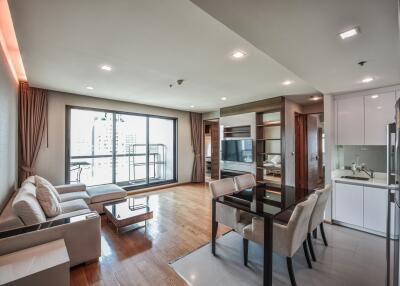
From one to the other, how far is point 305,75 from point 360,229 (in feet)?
8.79

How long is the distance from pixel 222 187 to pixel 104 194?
245cm

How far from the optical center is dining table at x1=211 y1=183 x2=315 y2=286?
1763 mm

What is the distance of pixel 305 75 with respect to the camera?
2.51 metres

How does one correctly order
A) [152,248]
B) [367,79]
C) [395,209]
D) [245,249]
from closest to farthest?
[395,209] < [245,249] < [152,248] < [367,79]

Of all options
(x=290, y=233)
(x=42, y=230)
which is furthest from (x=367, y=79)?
(x=42, y=230)

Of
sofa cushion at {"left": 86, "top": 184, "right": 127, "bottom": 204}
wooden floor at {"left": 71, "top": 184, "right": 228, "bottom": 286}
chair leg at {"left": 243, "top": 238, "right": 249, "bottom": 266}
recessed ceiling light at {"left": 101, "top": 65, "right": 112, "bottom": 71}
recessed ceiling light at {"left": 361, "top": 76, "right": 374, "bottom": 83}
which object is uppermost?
recessed ceiling light at {"left": 101, "top": 65, "right": 112, "bottom": 71}

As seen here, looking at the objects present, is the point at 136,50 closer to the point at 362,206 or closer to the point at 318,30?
the point at 318,30

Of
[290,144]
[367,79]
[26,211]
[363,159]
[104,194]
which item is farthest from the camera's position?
[290,144]

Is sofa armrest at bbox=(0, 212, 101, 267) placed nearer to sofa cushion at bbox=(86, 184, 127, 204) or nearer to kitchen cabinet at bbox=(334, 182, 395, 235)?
sofa cushion at bbox=(86, 184, 127, 204)

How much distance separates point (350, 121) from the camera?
3305 mm

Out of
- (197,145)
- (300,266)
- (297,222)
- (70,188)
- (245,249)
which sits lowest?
(300,266)

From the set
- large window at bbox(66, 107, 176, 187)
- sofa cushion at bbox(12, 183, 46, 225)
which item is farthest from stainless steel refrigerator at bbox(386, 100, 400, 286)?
large window at bbox(66, 107, 176, 187)

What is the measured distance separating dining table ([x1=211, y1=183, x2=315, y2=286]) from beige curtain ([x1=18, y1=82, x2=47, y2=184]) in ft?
12.6

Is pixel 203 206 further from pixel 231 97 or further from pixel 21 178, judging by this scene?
pixel 21 178
